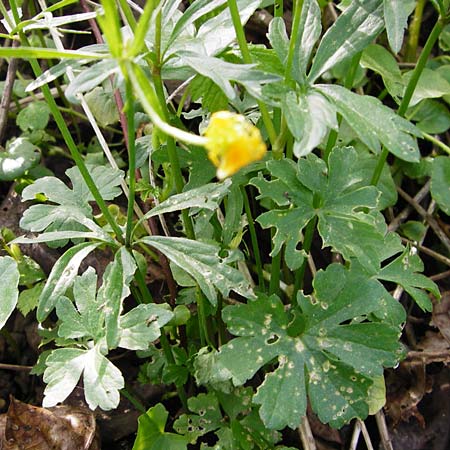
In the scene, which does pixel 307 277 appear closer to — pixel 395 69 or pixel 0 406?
pixel 395 69

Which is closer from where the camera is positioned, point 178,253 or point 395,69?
point 178,253

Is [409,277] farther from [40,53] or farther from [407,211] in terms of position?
[40,53]

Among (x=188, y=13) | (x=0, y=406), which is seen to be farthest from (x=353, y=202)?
(x=0, y=406)

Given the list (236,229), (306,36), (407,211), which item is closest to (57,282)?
(236,229)

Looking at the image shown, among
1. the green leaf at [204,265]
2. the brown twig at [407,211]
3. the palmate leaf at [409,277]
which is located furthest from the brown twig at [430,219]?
the green leaf at [204,265]

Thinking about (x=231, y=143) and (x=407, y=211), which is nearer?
(x=231, y=143)

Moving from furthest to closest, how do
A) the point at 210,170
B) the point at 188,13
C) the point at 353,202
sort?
1. the point at 210,170
2. the point at 353,202
3. the point at 188,13
